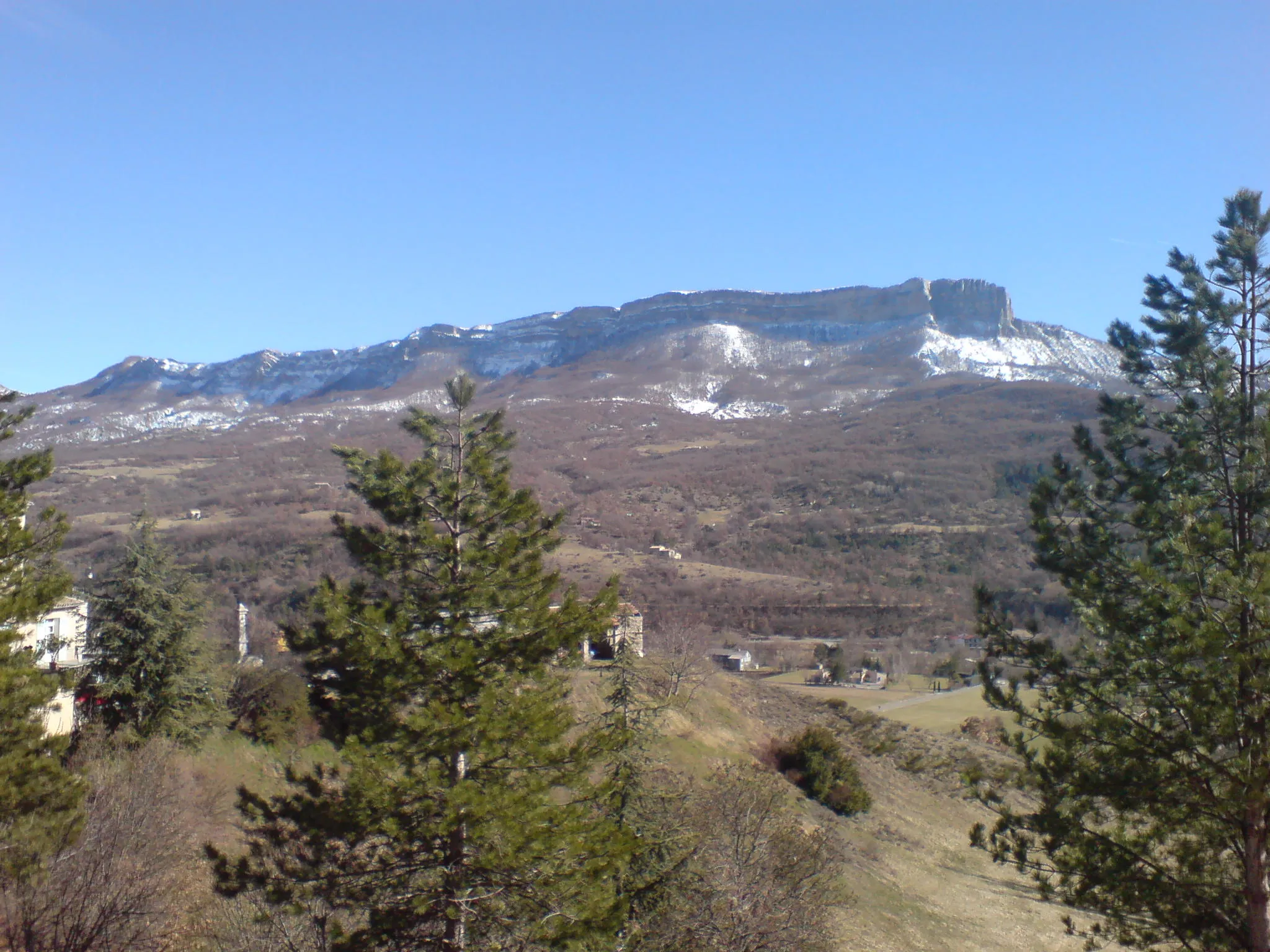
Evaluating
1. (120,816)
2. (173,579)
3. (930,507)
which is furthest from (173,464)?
(120,816)

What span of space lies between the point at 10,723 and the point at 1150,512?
13.4m

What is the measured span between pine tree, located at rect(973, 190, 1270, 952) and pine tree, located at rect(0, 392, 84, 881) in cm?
1103

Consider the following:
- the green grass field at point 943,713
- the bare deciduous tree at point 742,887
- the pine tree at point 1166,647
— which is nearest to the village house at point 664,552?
Answer: the green grass field at point 943,713

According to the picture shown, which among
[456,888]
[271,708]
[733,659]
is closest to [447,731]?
[456,888]

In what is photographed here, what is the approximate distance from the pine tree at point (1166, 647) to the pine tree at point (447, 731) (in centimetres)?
471

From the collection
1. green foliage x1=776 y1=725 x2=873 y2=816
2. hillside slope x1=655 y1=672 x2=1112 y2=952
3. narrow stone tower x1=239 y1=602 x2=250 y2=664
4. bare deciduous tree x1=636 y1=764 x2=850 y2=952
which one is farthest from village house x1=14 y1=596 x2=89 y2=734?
green foliage x1=776 y1=725 x2=873 y2=816

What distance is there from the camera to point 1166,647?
8.43m

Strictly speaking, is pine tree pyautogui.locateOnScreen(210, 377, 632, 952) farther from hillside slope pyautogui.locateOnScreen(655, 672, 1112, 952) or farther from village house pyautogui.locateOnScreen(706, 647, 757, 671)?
village house pyautogui.locateOnScreen(706, 647, 757, 671)

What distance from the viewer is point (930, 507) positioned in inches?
4483

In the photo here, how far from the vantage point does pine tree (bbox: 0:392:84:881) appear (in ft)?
38.1

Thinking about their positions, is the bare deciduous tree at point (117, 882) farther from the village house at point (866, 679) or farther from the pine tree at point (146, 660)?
the village house at point (866, 679)

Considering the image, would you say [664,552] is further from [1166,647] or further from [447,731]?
[1166,647]

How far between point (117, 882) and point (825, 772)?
80.9 ft

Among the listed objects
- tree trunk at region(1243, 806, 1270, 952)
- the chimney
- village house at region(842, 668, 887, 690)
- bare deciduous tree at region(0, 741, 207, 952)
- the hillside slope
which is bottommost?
village house at region(842, 668, 887, 690)
